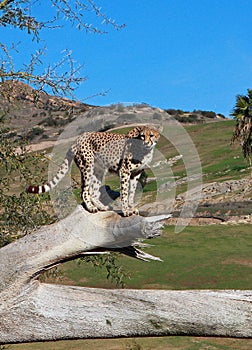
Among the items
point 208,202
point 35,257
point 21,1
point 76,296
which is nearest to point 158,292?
point 76,296

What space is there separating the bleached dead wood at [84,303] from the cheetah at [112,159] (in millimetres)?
307

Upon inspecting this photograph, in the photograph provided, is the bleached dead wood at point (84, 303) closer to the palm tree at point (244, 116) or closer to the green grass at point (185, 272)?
the green grass at point (185, 272)

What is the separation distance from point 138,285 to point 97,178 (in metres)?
19.8

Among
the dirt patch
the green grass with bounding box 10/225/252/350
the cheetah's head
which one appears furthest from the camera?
the dirt patch

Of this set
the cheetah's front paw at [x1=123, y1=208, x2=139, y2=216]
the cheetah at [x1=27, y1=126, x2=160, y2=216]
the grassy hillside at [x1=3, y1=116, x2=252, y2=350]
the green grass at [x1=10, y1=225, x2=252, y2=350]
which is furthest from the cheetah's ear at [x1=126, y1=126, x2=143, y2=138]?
the green grass at [x1=10, y1=225, x2=252, y2=350]

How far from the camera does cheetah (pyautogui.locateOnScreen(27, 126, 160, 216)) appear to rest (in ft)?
20.8

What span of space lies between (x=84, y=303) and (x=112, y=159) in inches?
61.6

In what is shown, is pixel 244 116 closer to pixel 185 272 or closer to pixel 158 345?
pixel 185 272

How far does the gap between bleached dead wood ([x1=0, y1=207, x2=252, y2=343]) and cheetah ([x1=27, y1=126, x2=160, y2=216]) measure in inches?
12.1

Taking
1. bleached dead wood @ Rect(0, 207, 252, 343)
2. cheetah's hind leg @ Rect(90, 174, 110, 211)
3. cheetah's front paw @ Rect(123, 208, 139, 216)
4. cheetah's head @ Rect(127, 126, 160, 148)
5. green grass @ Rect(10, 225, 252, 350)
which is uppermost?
cheetah's head @ Rect(127, 126, 160, 148)

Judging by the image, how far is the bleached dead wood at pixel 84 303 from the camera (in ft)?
20.0

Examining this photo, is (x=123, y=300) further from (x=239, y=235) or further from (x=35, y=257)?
(x=239, y=235)

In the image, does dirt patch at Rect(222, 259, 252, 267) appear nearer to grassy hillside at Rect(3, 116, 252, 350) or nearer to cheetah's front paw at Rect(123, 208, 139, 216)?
grassy hillside at Rect(3, 116, 252, 350)

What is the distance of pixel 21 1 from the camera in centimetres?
995
